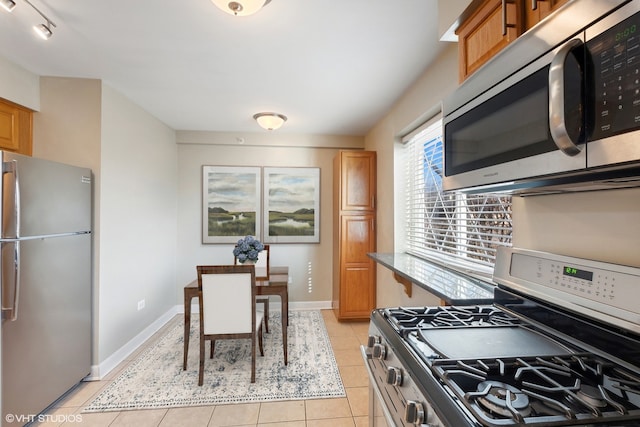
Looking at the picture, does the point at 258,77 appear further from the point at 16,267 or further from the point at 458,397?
the point at 458,397

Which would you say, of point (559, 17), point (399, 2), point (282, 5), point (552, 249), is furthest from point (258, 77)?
point (552, 249)

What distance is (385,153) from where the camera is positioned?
11.1 feet

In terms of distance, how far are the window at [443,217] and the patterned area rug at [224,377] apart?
1400 millimetres

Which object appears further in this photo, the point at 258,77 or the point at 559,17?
the point at 258,77

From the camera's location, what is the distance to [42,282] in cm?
195

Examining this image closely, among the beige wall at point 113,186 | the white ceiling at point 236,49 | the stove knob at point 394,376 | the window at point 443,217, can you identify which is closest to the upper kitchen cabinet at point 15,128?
the beige wall at point 113,186

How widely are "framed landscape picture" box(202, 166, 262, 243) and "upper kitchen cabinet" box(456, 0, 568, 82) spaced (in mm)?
3301

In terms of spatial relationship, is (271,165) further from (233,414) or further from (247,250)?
(233,414)

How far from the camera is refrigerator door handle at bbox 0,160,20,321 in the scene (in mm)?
1687

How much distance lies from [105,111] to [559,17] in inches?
124

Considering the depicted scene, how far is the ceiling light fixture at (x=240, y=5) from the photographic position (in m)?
1.45

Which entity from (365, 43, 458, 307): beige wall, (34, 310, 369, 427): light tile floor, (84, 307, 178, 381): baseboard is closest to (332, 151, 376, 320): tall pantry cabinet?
(365, 43, 458, 307): beige wall

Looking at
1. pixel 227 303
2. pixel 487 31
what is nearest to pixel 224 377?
pixel 227 303

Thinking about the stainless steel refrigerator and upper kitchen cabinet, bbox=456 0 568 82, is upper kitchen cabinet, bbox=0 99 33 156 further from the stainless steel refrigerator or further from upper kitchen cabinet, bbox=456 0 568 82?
upper kitchen cabinet, bbox=456 0 568 82
